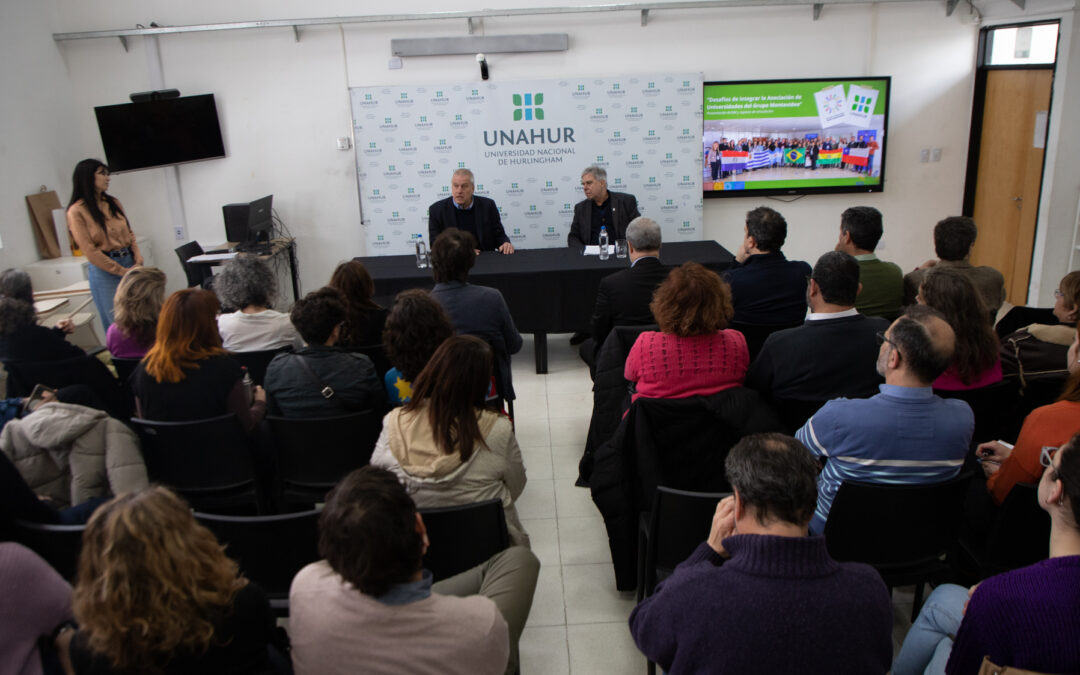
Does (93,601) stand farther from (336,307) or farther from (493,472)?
(336,307)

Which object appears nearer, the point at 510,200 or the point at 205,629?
the point at 205,629

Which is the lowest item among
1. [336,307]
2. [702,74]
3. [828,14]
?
[336,307]

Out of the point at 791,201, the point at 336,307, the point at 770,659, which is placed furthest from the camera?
the point at 791,201

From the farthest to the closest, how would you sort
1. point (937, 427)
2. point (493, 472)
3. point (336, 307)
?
point (336, 307) → point (493, 472) → point (937, 427)

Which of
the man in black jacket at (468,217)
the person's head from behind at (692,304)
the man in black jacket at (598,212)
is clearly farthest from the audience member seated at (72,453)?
the man in black jacket at (598,212)

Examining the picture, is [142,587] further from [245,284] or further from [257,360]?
[245,284]

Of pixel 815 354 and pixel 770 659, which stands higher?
pixel 815 354

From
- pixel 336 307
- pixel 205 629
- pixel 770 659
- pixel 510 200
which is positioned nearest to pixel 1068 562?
pixel 770 659

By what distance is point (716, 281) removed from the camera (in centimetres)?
279

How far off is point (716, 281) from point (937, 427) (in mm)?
903

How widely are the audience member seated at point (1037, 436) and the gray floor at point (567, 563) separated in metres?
0.72

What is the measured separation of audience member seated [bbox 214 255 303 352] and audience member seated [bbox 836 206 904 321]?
9.02 feet

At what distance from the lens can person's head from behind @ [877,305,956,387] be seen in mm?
2127

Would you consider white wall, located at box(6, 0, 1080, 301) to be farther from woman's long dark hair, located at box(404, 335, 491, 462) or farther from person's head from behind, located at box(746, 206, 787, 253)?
woman's long dark hair, located at box(404, 335, 491, 462)
